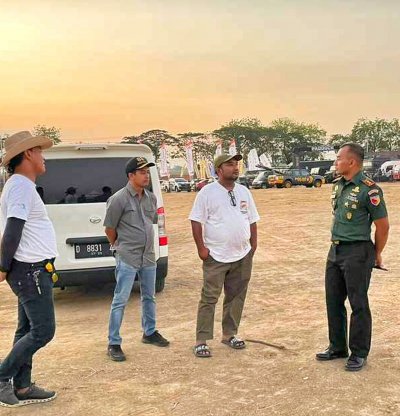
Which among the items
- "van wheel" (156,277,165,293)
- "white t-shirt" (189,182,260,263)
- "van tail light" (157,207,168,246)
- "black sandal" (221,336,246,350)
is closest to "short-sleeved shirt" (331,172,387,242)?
"white t-shirt" (189,182,260,263)

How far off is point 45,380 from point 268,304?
3045mm

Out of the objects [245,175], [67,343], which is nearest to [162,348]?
[67,343]

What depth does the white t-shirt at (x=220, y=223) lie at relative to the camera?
181 inches

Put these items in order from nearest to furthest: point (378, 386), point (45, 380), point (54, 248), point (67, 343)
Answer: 1. point (54, 248)
2. point (378, 386)
3. point (45, 380)
4. point (67, 343)

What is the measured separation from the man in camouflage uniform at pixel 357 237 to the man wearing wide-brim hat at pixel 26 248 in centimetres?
228

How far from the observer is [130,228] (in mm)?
4660

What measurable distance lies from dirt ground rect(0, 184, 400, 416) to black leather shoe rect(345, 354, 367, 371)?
0.18 feet

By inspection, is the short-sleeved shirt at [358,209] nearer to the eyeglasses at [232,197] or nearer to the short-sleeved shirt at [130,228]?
the eyeglasses at [232,197]

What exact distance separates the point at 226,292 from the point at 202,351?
1.96 ft

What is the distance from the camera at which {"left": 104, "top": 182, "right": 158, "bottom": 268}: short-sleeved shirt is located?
15.2 feet

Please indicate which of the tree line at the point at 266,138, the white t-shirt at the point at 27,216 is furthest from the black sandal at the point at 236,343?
the tree line at the point at 266,138

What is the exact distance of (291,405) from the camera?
3.55 meters

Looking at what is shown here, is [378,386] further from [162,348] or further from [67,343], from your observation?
[67,343]

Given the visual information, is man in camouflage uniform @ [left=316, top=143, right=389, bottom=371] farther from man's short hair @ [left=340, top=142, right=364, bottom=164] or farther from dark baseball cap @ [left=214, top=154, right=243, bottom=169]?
dark baseball cap @ [left=214, top=154, right=243, bottom=169]
